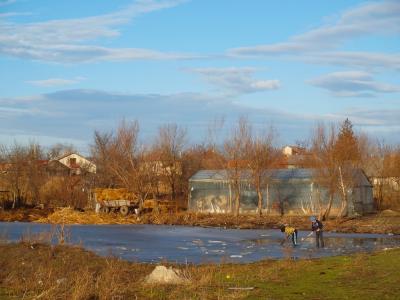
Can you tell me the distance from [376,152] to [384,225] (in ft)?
116

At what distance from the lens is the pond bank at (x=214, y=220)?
138 feet

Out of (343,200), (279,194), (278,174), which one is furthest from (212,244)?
(278,174)

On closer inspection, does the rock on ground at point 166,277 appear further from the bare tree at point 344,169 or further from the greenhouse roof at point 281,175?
the greenhouse roof at point 281,175

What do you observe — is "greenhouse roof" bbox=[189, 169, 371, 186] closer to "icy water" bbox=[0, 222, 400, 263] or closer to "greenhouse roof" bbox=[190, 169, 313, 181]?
"greenhouse roof" bbox=[190, 169, 313, 181]

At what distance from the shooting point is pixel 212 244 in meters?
31.5

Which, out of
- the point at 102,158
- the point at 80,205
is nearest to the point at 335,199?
the point at 80,205

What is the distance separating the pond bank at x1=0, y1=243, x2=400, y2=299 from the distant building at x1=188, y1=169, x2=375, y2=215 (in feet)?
90.9

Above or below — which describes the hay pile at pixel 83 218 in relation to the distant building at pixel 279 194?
below

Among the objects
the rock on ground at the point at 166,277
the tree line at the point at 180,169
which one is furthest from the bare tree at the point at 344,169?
the rock on ground at the point at 166,277

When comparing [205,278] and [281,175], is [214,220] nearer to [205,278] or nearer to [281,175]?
[281,175]

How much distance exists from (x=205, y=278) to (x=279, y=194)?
3630 centimetres

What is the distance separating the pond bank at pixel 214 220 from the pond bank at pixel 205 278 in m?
20.3

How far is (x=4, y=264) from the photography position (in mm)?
20656

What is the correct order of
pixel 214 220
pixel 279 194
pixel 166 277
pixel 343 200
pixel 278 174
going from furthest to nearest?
pixel 278 174
pixel 279 194
pixel 214 220
pixel 343 200
pixel 166 277
